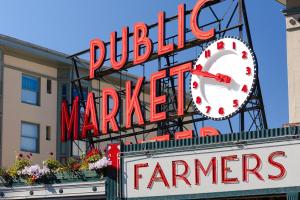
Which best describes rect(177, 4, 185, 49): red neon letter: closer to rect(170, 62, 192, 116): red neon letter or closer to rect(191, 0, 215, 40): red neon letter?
rect(191, 0, 215, 40): red neon letter

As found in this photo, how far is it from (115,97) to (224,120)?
10.4m

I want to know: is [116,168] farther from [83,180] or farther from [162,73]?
[162,73]

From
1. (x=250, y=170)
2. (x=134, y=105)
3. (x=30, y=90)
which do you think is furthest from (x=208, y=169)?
(x=30, y=90)

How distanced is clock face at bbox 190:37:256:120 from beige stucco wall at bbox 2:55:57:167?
1904cm

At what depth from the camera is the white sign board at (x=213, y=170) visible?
2353 cm

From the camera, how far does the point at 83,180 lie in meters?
29.4

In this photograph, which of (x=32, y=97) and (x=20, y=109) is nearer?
(x=20, y=109)

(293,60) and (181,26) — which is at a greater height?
(181,26)

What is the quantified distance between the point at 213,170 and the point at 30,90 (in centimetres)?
3346

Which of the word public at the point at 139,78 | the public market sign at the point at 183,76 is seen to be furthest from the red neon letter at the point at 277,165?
the word public at the point at 139,78

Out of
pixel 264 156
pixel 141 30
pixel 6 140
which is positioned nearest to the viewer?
pixel 264 156

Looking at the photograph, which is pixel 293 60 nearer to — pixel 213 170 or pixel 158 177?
pixel 213 170

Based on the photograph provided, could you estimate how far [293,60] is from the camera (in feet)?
96.3

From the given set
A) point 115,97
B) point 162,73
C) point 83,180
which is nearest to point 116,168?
point 83,180
